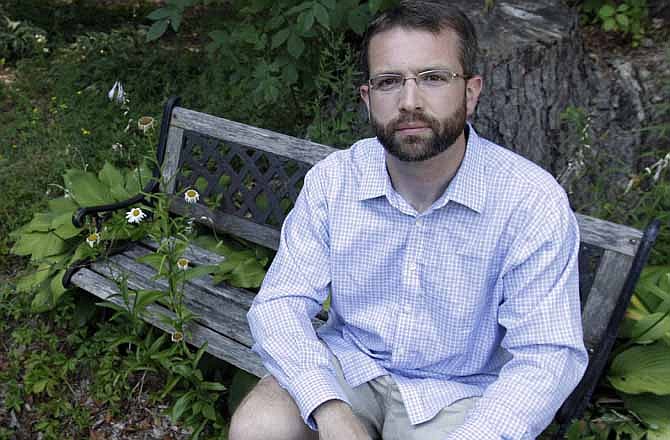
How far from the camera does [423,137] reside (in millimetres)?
2158

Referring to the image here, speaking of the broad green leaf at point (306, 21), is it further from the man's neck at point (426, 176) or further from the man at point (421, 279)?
the man's neck at point (426, 176)

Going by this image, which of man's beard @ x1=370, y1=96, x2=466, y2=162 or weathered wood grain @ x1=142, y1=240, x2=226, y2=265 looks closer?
man's beard @ x1=370, y1=96, x2=466, y2=162

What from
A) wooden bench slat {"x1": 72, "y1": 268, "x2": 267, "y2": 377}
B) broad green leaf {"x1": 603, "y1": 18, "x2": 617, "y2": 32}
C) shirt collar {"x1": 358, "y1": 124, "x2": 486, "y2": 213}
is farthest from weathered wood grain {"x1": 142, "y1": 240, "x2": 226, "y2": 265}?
broad green leaf {"x1": 603, "y1": 18, "x2": 617, "y2": 32}

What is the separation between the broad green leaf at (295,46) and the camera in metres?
3.81

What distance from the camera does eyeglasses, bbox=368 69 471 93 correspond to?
215cm

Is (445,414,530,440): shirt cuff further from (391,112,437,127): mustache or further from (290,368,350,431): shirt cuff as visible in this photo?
(391,112,437,127): mustache

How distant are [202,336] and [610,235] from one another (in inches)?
63.7

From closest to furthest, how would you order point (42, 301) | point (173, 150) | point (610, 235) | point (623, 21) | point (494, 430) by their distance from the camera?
point (494, 430) < point (610, 235) < point (42, 301) < point (173, 150) < point (623, 21)

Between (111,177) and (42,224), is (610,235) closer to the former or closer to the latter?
(111,177)

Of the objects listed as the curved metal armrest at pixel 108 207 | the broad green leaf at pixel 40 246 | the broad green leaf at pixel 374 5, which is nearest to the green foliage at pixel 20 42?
the broad green leaf at pixel 40 246

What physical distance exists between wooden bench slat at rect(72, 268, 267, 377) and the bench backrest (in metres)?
0.52

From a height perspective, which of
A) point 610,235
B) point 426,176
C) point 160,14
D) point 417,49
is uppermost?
point 417,49

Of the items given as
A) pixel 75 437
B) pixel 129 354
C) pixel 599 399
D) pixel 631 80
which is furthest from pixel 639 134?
pixel 75 437

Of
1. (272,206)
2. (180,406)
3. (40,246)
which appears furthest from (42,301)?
(272,206)
